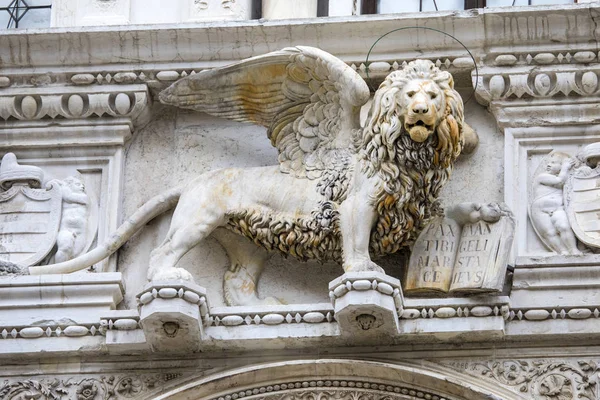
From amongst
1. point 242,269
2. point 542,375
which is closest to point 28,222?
point 242,269

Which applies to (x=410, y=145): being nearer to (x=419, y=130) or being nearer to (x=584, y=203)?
(x=419, y=130)

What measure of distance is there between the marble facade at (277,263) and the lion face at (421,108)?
72 cm

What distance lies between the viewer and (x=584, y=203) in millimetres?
12938

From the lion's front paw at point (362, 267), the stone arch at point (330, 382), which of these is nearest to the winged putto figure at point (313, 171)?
the lion's front paw at point (362, 267)

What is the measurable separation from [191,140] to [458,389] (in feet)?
7.81

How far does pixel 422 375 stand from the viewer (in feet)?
41.2

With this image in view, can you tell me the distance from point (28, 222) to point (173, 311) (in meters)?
1.42

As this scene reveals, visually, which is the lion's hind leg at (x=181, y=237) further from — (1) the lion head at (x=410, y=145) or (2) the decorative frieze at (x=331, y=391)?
(1) the lion head at (x=410, y=145)

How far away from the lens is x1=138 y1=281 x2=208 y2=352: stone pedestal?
1250 cm

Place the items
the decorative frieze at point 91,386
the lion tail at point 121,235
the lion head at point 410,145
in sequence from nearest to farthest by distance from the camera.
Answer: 1. the lion head at point 410,145
2. the decorative frieze at point 91,386
3. the lion tail at point 121,235

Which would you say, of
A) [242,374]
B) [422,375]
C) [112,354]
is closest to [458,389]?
[422,375]

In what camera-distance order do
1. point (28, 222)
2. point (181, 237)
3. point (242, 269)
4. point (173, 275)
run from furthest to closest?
point (28, 222), point (242, 269), point (181, 237), point (173, 275)

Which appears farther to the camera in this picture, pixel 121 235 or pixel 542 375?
pixel 121 235

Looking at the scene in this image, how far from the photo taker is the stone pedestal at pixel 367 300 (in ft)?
40.6
